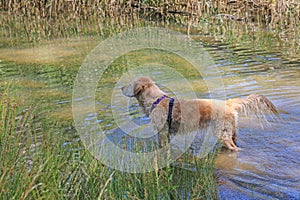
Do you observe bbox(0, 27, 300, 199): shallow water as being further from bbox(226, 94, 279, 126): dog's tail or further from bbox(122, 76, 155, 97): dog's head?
bbox(122, 76, 155, 97): dog's head

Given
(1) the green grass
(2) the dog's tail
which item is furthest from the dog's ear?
(1) the green grass

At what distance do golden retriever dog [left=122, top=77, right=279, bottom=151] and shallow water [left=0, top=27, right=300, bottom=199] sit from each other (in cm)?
Result: 37

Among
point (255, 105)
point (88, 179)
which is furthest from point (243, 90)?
point (88, 179)

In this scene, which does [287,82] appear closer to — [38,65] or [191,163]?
[191,163]

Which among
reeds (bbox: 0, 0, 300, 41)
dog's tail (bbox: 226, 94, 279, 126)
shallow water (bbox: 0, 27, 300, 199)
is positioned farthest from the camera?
reeds (bbox: 0, 0, 300, 41)

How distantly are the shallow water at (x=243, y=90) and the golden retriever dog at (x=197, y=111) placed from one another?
0.37 metres

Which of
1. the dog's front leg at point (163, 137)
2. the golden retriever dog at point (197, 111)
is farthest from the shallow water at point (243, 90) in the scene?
the dog's front leg at point (163, 137)

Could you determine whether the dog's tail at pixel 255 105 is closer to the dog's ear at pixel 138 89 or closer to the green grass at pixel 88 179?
the dog's ear at pixel 138 89

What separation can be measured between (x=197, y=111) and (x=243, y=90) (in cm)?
288

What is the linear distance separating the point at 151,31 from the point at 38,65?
15.9 feet

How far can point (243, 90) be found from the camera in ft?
28.7

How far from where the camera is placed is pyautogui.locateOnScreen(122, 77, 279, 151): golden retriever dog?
6.12 meters

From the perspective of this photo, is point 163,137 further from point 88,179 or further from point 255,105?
point 88,179

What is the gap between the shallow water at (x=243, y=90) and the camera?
5.20 metres
